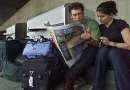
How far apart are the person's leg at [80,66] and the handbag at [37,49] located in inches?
12.4

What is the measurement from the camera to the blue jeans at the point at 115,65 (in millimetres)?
2520

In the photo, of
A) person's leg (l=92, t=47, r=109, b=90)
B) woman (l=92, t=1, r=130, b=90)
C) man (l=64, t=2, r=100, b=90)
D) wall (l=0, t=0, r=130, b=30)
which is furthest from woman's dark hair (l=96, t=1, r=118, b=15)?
wall (l=0, t=0, r=130, b=30)

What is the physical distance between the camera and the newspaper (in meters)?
2.90

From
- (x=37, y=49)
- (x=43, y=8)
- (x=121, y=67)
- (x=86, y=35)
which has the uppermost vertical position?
(x=43, y=8)

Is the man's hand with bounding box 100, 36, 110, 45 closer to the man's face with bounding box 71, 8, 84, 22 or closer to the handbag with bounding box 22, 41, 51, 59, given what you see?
the man's face with bounding box 71, 8, 84, 22

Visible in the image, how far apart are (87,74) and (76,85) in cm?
16

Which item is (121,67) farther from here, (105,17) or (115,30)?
(105,17)

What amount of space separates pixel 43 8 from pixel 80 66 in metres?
4.17

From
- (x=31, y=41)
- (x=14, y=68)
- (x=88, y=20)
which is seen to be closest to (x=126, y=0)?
(x=88, y=20)

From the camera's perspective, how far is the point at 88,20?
10.00 ft

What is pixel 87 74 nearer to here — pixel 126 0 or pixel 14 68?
pixel 14 68

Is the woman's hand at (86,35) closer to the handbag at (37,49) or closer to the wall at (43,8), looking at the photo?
the handbag at (37,49)

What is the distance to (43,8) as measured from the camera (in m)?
6.90

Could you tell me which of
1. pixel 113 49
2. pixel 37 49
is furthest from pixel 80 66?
pixel 37 49
